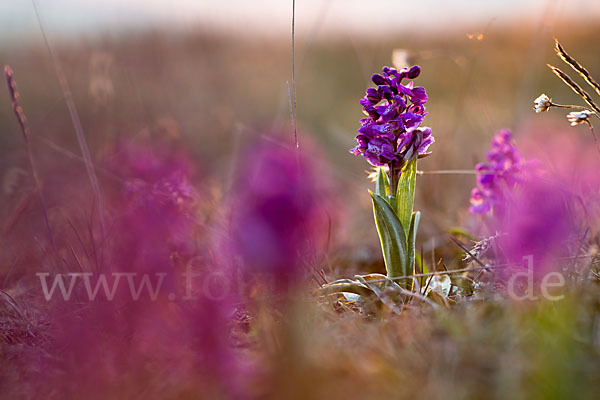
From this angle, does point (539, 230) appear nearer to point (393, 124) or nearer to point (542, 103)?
point (542, 103)

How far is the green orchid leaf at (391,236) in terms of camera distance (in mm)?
2012

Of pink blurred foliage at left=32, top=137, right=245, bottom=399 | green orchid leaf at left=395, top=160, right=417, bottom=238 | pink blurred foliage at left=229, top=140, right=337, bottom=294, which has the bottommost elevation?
pink blurred foliage at left=32, top=137, right=245, bottom=399

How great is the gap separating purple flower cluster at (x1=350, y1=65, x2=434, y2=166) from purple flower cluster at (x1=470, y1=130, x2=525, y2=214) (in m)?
0.46

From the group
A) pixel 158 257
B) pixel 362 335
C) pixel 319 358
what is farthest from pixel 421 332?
pixel 158 257

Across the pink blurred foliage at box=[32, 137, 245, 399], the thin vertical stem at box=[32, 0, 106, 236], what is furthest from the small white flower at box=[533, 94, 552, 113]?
the thin vertical stem at box=[32, 0, 106, 236]

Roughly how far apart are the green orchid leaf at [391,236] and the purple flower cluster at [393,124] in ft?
0.53

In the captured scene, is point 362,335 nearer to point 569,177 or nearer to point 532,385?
point 532,385

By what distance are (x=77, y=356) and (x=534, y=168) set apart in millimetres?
1865

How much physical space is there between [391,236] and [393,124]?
1.30ft

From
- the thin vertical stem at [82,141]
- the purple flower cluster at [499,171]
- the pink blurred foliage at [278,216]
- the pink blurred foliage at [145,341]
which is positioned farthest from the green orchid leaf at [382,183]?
the pink blurred foliage at [278,216]

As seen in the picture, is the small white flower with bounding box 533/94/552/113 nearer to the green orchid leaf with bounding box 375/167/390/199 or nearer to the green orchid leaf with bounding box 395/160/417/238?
the green orchid leaf with bounding box 395/160/417/238

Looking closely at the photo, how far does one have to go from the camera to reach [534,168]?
2.34 m

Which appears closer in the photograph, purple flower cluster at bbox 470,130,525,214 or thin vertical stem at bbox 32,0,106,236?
thin vertical stem at bbox 32,0,106,236

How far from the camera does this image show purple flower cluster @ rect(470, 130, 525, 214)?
2.33m
